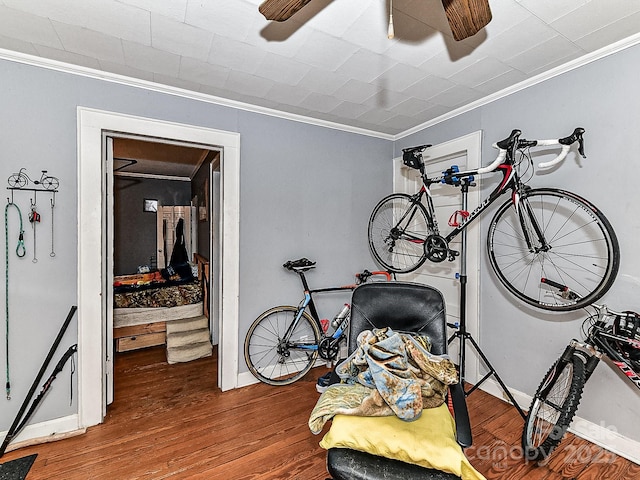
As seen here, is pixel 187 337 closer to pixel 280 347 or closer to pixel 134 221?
pixel 280 347

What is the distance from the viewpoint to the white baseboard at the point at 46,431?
6.68ft

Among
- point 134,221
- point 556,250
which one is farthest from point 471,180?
point 134,221

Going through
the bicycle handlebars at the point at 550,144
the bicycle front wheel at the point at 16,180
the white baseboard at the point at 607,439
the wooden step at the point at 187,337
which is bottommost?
the white baseboard at the point at 607,439

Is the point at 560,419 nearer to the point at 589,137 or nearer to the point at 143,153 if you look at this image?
the point at 589,137

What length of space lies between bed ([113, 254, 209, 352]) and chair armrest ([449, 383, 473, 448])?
3.13 metres

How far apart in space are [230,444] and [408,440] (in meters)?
1.31

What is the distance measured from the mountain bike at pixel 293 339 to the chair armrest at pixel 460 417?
53.2 inches

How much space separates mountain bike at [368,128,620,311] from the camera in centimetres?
196

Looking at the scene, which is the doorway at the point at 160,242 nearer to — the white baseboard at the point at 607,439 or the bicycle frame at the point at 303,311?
the bicycle frame at the point at 303,311

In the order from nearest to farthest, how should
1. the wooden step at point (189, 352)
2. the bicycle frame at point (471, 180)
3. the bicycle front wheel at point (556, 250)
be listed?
the bicycle front wheel at point (556, 250), the bicycle frame at point (471, 180), the wooden step at point (189, 352)

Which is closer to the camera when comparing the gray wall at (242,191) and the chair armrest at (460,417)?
the chair armrest at (460,417)

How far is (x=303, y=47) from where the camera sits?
190 cm

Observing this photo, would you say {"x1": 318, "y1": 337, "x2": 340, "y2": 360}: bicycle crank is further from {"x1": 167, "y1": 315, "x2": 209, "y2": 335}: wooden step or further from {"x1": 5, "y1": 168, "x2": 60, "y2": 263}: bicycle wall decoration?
{"x1": 5, "y1": 168, "x2": 60, "y2": 263}: bicycle wall decoration

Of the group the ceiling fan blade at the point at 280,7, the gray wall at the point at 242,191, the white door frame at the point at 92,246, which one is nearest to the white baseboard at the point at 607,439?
the gray wall at the point at 242,191
